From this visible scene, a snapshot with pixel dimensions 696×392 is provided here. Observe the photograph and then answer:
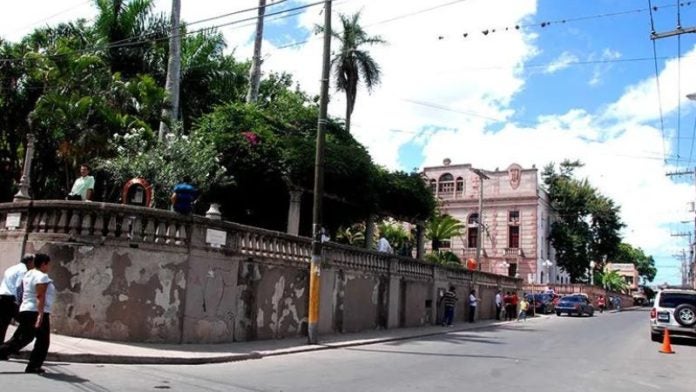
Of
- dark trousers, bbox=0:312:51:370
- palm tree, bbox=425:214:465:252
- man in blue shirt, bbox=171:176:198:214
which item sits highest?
palm tree, bbox=425:214:465:252

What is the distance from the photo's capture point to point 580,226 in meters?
69.1

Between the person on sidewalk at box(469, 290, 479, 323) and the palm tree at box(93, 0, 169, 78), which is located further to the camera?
the person on sidewalk at box(469, 290, 479, 323)

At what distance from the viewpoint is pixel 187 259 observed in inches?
562

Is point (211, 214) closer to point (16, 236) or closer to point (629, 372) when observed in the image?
point (16, 236)

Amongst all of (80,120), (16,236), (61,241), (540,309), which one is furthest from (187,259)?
(540,309)

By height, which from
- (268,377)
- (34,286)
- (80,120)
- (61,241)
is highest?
(80,120)

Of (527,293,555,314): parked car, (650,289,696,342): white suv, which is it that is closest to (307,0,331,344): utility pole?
(650,289,696,342): white suv

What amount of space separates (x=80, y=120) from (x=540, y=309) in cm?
3491

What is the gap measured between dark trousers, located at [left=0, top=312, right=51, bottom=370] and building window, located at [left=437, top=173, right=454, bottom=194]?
61.1 m

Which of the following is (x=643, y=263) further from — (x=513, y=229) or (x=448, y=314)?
(x=448, y=314)

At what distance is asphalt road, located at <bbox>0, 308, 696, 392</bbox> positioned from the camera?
366 inches

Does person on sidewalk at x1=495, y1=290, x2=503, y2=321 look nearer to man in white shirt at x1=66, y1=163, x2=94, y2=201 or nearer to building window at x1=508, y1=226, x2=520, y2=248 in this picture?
man in white shirt at x1=66, y1=163, x2=94, y2=201

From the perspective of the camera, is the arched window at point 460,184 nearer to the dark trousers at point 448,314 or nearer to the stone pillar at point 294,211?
the dark trousers at point 448,314

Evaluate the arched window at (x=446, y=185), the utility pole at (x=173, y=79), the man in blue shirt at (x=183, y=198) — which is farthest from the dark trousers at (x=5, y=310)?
the arched window at (x=446, y=185)
